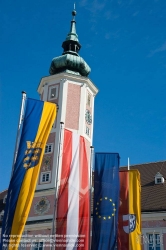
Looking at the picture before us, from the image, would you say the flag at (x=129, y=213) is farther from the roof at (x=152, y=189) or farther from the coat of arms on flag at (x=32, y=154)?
the coat of arms on flag at (x=32, y=154)

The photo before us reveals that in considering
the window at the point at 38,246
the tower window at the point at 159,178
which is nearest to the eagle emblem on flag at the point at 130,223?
the window at the point at 38,246

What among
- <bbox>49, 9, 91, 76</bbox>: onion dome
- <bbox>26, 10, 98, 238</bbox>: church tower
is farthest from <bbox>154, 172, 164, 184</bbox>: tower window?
<bbox>49, 9, 91, 76</bbox>: onion dome

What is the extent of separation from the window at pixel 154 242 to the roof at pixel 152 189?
1.80 m

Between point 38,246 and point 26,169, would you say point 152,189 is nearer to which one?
point 38,246

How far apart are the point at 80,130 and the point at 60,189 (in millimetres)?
12183

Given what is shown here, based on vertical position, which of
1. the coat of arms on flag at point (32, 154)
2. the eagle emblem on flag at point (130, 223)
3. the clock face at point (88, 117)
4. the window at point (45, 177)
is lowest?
the eagle emblem on flag at point (130, 223)

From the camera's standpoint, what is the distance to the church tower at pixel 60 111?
28.2 meters

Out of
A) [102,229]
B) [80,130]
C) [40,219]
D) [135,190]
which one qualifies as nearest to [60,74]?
[80,130]

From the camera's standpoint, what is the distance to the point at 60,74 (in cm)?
3356

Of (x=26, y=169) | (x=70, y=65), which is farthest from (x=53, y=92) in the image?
(x=26, y=169)

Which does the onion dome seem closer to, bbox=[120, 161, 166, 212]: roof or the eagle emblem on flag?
bbox=[120, 161, 166, 212]: roof

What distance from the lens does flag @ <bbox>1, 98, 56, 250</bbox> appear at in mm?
16281

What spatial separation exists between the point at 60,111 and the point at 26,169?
575 inches

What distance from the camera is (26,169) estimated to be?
688 inches
